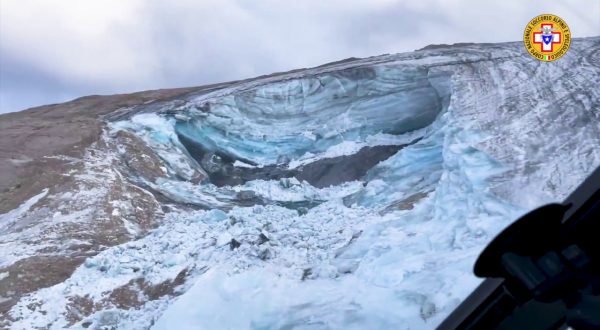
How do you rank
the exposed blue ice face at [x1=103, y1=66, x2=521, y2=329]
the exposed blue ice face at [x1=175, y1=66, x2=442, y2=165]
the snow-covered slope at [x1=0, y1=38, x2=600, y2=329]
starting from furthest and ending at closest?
the exposed blue ice face at [x1=175, y1=66, x2=442, y2=165]
the snow-covered slope at [x1=0, y1=38, x2=600, y2=329]
the exposed blue ice face at [x1=103, y1=66, x2=521, y2=329]

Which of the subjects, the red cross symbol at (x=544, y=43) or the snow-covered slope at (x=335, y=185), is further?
the red cross symbol at (x=544, y=43)

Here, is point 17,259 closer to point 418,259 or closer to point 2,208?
point 2,208

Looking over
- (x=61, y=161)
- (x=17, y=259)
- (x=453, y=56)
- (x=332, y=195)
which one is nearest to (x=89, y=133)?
(x=61, y=161)

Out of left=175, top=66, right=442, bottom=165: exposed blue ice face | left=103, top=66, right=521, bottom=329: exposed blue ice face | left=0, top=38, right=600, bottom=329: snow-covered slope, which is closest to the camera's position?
left=103, top=66, right=521, bottom=329: exposed blue ice face

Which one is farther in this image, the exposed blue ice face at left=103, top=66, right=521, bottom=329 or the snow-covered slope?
the snow-covered slope

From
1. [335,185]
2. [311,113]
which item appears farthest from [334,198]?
[311,113]

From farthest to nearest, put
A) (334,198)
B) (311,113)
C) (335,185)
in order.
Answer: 1. (311,113)
2. (335,185)
3. (334,198)

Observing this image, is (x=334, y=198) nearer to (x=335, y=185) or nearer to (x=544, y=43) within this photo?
(x=335, y=185)

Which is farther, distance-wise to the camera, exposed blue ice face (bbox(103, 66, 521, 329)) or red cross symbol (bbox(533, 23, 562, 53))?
red cross symbol (bbox(533, 23, 562, 53))

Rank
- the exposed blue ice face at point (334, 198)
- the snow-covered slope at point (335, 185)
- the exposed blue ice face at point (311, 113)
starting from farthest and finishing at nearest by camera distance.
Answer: the exposed blue ice face at point (311, 113) < the snow-covered slope at point (335, 185) < the exposed blue ice face at point (334, 198)

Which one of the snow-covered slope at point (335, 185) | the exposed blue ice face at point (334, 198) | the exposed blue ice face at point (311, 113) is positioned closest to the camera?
the exposed blue ice face at point (334, 198)
